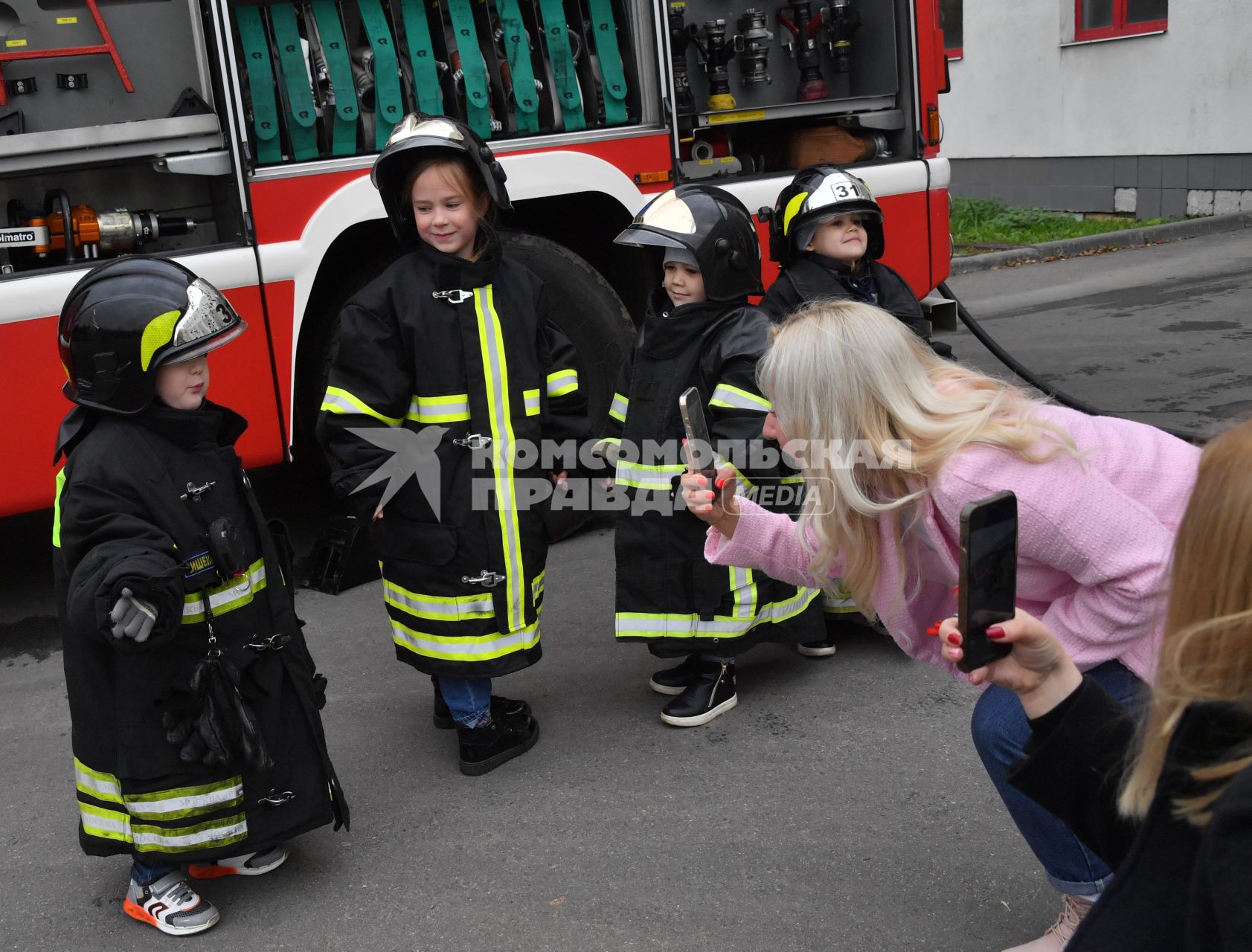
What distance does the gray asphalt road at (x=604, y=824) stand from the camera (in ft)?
8.47

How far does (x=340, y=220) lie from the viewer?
4.29m

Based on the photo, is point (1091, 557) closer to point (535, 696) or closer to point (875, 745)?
point (875, 745)

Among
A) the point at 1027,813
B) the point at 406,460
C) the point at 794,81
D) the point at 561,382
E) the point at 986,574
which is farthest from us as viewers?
the point at 794,81

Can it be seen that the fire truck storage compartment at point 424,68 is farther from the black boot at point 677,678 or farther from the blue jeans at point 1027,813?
the blue jeans at point 1027,813

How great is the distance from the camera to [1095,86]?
41.5ft

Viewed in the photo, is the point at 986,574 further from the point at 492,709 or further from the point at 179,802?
the point at 492,709

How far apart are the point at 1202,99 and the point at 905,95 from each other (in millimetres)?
7831

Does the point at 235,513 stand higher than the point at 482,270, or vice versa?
the point at 482,270

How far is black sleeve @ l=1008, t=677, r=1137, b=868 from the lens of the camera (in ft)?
4.91

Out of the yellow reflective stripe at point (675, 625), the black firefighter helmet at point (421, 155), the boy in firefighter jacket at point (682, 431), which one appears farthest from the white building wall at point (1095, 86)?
the black firefighter helmet at point (421, 155)

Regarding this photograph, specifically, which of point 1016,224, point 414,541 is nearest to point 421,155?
point 414,541

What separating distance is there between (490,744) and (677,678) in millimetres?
604

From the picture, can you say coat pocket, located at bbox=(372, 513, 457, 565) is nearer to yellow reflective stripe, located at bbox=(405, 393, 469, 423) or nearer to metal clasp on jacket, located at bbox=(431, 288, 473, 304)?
yellow reflective stripe, located at bbox=(405, 393, 469, 423)

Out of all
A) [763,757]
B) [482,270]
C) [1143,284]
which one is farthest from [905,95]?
[1143,284]
